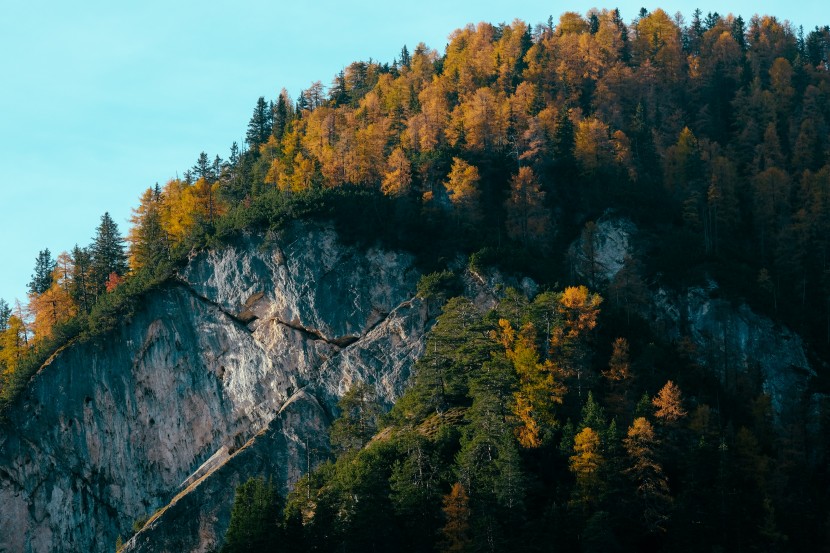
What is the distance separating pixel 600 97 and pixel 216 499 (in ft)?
175

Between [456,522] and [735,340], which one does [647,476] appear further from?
[735,340]

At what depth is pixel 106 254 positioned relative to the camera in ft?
344

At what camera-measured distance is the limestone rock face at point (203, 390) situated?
86.1 m

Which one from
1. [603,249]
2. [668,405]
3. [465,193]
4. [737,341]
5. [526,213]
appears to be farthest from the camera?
[526,213]

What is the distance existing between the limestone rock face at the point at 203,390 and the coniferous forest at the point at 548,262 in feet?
7.18

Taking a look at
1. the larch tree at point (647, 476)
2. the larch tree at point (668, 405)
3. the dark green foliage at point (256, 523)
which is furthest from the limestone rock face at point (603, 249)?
the dark green foliage at point (256, 523)

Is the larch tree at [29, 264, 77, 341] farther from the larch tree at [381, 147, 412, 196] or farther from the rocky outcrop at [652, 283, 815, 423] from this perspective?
the rocky outcrop at [652, 283, 815, 423]

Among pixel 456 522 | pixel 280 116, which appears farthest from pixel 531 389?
pixel 280 116

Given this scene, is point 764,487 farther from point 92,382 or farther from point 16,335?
point 16,335

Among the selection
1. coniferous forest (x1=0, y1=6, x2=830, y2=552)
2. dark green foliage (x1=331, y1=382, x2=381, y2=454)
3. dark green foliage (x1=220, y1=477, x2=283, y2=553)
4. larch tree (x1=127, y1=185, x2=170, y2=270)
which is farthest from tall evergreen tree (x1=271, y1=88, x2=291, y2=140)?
dark green foliage (x1=220, y1=477, x2=283, y2=553)

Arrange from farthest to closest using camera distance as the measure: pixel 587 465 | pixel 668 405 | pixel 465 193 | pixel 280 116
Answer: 1. pixel 280 116
2. pixel 465 193
3. pixel 668 405
4. pixel 587 465

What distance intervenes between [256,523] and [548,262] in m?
36.5

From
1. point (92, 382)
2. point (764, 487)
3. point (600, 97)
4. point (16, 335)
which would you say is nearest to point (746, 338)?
point (764, 487)

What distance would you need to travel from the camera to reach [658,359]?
77500 millimetres
